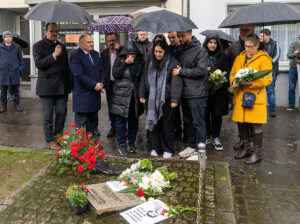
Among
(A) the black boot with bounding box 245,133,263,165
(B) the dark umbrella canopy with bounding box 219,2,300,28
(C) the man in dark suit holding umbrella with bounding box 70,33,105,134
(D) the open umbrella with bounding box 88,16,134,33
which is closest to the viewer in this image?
(B) the dark umbrella canopy with bounding box 219,2,300,28

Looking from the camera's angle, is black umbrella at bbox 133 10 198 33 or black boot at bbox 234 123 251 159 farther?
black boot at bbox 234 123 251 159

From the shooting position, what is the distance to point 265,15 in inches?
204

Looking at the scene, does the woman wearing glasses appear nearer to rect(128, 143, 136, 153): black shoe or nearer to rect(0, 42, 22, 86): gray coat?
rect(128, 143, 136, 153): black shoe

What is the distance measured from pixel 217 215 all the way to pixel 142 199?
0.82 metres

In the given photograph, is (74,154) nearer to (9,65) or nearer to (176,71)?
(176,71)

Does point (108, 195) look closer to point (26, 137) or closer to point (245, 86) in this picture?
point (245, 86)

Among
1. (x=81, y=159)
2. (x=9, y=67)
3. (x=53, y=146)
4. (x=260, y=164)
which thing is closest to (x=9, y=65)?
(x=9, y=67)

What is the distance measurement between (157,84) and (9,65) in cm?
595

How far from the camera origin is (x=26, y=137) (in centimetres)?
716

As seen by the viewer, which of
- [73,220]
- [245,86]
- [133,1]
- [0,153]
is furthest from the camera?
[133,1]

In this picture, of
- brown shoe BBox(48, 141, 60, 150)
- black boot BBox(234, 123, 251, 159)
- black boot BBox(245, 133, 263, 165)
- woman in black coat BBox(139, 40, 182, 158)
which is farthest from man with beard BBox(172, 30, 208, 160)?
brown shoe BBox(48, 141, 60, 150)

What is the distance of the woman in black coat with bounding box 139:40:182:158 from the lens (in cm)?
547

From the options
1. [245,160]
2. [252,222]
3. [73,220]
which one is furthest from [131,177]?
[245,160]

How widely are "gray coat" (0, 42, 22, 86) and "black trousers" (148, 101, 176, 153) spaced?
18.4 feet
